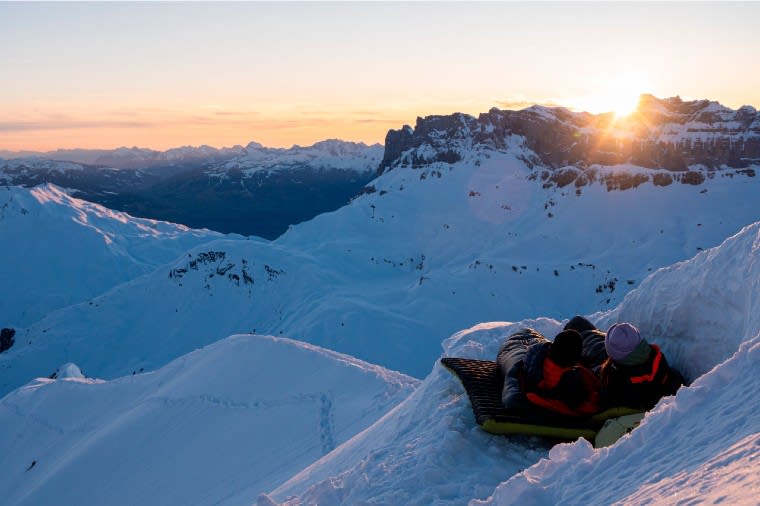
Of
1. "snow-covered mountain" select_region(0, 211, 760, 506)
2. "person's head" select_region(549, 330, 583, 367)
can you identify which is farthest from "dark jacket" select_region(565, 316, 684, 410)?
"snow-covered mountain" select_region(0, 211, 760, 506)

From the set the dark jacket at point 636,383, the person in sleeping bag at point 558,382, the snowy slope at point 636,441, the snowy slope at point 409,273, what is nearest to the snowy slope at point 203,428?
the snowy slope at point 636,441

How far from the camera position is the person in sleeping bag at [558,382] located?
6172 mm

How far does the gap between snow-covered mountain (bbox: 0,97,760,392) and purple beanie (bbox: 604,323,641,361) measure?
Answer: 61.7 ft

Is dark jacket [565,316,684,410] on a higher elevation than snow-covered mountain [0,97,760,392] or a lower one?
higher

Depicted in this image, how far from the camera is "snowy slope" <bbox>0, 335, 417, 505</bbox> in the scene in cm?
1220

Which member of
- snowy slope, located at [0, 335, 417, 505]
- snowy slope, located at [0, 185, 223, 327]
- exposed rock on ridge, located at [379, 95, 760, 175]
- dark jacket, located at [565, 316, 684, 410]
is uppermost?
exposed rock on ridge, located at [379, 95, 760, 175]

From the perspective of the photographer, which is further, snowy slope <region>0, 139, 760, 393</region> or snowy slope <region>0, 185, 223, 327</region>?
snowy slope <region>0, 185, 223, 327</region>

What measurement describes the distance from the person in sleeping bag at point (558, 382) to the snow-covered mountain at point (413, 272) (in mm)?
18463

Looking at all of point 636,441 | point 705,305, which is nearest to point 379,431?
point 705,305

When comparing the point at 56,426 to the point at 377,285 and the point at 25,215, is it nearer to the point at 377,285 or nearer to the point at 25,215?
the point at 377,285

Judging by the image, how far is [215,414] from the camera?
48.2ft

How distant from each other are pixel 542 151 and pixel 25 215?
64.4 meters

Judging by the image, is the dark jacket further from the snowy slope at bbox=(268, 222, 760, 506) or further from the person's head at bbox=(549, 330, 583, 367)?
the snowy slope at bbox=(268, 222, 760, 506)

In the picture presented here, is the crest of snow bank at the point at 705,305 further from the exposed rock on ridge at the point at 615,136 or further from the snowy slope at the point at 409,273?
the exposed rock on ridge at the point at 615,136
